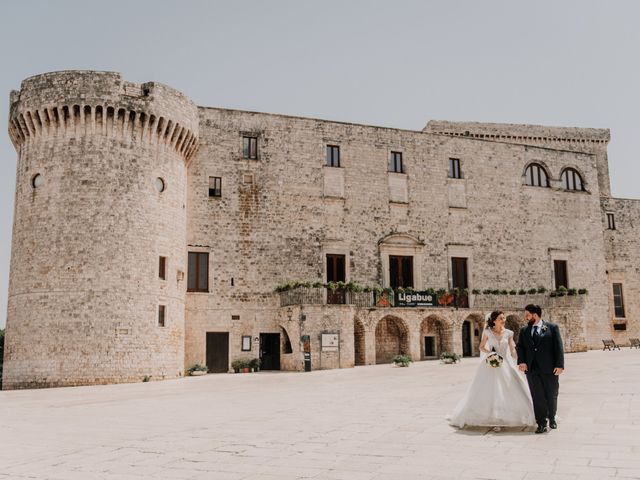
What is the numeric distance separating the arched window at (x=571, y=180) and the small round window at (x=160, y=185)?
892 inches

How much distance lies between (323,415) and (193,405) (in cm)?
371

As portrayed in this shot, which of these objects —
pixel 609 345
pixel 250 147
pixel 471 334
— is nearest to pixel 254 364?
pixel 250 147

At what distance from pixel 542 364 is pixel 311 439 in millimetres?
3294

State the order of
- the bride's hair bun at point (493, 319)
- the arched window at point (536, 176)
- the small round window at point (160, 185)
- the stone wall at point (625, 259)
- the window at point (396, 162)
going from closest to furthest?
the bride's hair bun at point (493, 319) < the small round window at point (160, 185) < the window at point (396, 162) < the arched window at point (536, 176) < the stone wall at point (625, 259)

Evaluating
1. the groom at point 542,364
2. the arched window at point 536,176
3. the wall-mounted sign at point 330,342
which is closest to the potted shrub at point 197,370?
the wall-mounted sign at point 330,342

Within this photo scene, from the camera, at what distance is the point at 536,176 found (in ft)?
109

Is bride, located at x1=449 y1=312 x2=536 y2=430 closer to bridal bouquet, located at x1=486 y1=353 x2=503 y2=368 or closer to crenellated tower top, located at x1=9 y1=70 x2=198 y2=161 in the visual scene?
bridal bouquet, located at x1=486 y1=353 x2=503 y2=368

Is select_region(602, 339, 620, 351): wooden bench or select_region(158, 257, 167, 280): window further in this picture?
select_region(602, 339, 620, 351): wooden bench

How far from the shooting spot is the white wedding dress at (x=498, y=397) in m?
8.11

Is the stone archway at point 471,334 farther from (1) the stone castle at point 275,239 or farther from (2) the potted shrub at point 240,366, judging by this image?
(2) the potted shrub at point 240,366

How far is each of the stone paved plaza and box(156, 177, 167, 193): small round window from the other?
1044 cm

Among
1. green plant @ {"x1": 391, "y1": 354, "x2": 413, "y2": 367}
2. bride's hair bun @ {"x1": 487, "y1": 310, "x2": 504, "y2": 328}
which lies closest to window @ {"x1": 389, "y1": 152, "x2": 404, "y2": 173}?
green plant @ {"x1": 391, "y1": 354, "x2": 413, "y2": 367}

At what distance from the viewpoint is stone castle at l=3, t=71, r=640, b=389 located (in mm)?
21438

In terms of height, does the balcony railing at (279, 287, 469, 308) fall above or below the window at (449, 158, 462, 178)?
below
